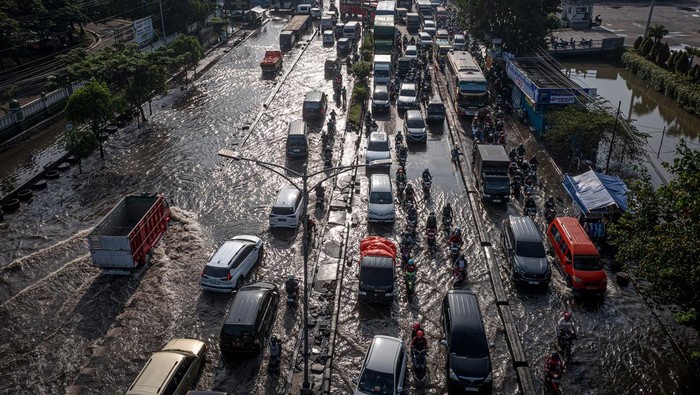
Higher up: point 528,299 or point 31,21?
point 31,21

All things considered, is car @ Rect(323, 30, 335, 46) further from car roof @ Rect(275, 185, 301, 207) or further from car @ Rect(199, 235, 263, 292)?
car @ Rect(199, 235, 263, 292)

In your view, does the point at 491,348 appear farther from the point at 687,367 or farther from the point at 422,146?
the point at 422,146

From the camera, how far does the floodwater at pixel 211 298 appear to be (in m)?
19.4

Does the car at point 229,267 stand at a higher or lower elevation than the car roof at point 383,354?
lower

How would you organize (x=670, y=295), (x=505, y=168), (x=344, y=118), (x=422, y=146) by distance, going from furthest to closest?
(x=344, y=118) → (x=422, y=146) → (x=505, y=168) → (x=670, y=295)

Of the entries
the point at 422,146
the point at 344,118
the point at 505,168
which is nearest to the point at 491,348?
the point at 505,168

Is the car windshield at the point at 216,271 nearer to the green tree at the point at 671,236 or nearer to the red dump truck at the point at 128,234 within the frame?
the red dump truck at the point at 128,234

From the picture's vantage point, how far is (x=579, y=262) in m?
23.3

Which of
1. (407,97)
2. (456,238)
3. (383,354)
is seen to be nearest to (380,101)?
(407,97)

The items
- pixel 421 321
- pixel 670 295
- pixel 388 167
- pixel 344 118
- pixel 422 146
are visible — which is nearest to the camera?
pixel 670 295

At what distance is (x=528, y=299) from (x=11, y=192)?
27939 mm

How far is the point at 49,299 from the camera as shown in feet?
76.3

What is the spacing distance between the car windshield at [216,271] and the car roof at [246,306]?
1.78 m

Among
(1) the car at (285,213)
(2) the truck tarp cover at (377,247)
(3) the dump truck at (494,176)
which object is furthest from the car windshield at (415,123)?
(2) the truck tarp cover at (377,247)
